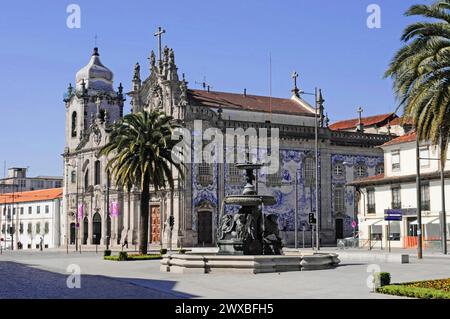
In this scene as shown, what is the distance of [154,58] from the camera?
6819 cm

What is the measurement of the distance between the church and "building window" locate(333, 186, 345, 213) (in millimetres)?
100

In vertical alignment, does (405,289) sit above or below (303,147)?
below

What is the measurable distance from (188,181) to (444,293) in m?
45.4

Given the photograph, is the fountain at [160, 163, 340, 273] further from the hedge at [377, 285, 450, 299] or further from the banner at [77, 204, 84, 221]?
the banner at [77, 204, 84, 221]

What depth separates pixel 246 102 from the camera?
70562 mm

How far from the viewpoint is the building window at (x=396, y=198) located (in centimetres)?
5444

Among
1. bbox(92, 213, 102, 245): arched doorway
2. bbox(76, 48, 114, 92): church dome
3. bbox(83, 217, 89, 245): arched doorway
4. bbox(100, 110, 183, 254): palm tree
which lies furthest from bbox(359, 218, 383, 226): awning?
bbox(76, 48, 114, 92): church dome

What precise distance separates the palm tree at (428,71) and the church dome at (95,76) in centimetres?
6472

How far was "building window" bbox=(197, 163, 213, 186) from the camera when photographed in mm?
62031

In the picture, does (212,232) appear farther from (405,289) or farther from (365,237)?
(405,289)

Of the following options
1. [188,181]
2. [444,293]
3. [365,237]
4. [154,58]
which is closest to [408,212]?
[365,237]

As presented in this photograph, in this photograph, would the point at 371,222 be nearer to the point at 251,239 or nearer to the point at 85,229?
the point at 251,239

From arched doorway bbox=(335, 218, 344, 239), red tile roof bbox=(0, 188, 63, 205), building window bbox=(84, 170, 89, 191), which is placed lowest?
arched doorway bbox=(335, 218, 344, 239)

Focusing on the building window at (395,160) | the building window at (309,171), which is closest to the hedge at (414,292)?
the building window at (395,160)
